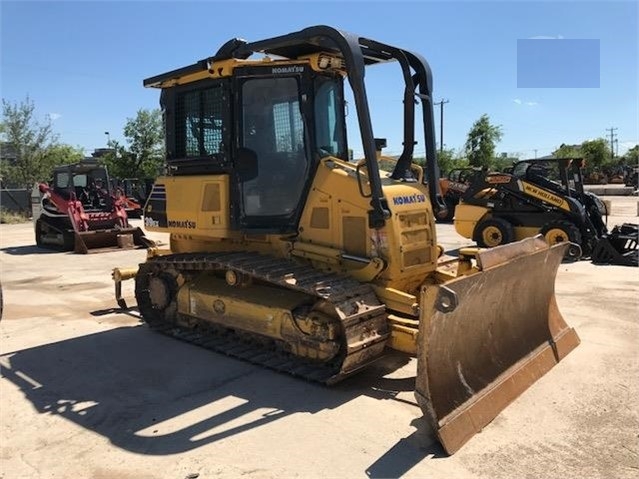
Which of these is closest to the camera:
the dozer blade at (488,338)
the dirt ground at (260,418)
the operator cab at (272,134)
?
the dirt ground at (260,418)

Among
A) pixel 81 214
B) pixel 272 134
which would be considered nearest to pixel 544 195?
pixel 272 134

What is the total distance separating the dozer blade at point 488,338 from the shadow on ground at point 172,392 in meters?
0.32

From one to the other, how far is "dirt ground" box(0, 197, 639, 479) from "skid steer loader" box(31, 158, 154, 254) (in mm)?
8082

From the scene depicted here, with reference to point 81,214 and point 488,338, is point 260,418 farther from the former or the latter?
point 81,214

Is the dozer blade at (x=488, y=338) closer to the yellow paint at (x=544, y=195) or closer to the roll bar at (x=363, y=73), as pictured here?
the roll bar at (x=363, y=73)

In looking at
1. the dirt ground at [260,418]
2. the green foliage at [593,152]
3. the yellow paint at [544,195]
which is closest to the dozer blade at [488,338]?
the dirt ground at [260,418]

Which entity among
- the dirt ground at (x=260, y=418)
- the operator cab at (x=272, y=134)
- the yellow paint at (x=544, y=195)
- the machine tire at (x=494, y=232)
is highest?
the operator cab at (x=272, y=134)

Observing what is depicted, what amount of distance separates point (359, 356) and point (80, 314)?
4.55 meters

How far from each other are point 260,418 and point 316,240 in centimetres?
189

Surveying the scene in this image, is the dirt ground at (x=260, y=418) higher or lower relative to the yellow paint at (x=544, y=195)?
lower

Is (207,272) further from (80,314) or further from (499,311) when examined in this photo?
(499,311)

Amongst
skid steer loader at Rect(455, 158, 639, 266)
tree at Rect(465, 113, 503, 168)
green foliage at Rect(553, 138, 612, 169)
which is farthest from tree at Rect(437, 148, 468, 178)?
skid steer loader at Rect(455, 158, 639, 266)

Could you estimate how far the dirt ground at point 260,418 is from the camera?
11.3 feet

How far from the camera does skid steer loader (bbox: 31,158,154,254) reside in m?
14.3
